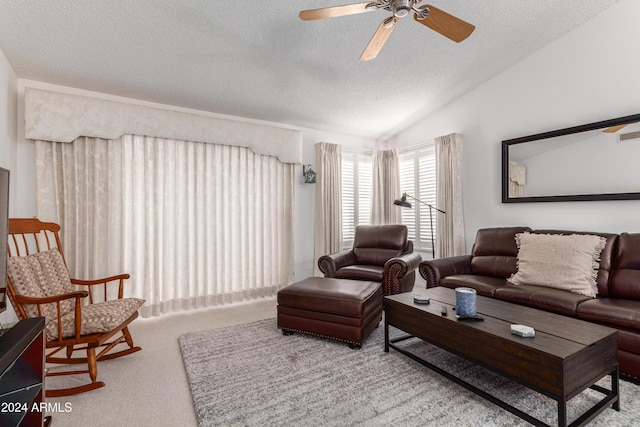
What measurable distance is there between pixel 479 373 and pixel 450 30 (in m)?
2.39

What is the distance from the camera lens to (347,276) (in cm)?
365

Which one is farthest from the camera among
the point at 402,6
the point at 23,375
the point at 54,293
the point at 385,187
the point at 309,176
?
the point at 385,187

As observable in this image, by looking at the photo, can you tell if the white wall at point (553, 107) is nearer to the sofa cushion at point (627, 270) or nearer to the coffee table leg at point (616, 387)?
the sofa cushion at point (627, 270)

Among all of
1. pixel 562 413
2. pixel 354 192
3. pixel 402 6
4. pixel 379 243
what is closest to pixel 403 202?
pixel 379 243

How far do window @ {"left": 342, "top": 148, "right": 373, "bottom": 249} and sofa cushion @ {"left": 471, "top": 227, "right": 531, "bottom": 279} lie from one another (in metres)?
1.94

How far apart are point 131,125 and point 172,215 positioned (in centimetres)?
106

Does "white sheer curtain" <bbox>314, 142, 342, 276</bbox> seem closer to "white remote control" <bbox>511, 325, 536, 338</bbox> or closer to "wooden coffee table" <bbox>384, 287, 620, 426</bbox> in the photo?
"wooden coffee table" <bbox>384, 287, 620, 426</bbox>

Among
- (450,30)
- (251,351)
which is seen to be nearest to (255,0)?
(450,30)

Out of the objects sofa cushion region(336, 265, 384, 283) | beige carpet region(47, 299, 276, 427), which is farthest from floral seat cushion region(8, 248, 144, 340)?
sofa cushion region(336, 265, 384, 283)

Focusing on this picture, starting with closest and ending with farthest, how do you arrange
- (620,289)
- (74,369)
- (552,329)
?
(552,329) → (74,369) → (620,289)

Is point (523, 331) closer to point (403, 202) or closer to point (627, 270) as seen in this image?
point (627, 270)

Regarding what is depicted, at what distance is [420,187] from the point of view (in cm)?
478

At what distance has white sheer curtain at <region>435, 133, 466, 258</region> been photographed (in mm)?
4109

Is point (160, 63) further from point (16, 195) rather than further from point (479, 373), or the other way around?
point (479, 373)
